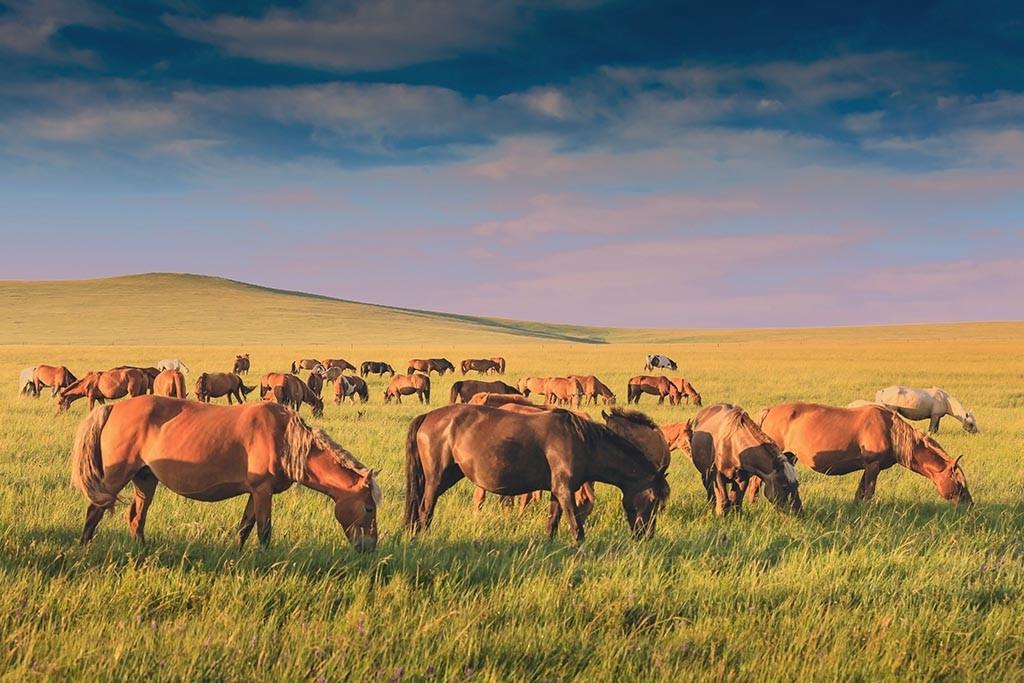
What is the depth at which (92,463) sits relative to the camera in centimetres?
691

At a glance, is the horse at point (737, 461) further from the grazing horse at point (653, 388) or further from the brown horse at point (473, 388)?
the grazing horse at point (653, 388)

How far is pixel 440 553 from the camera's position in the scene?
276 inches

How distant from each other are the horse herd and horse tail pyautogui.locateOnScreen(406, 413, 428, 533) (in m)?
0.02

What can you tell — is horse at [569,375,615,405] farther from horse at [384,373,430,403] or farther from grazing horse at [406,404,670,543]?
grazing horse at [406,404,670,543]

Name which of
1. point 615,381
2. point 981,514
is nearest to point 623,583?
point 981,514

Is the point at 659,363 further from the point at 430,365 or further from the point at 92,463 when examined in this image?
the point at 92,463

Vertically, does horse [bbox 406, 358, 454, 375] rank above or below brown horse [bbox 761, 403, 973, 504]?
below

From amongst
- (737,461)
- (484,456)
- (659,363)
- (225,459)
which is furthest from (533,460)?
(659,363)

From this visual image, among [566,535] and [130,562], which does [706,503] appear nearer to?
[566,535]

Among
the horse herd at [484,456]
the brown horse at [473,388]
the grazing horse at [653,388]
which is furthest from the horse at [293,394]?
the horse herd at [484,456]

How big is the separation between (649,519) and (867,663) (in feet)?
10.8

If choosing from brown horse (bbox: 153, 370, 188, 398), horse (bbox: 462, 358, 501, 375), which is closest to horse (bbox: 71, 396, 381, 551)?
brown horse (bbox: 153, 370, 188, 398)

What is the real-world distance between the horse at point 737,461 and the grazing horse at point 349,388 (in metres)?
19.8

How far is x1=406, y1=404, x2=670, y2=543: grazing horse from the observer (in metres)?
7.76
